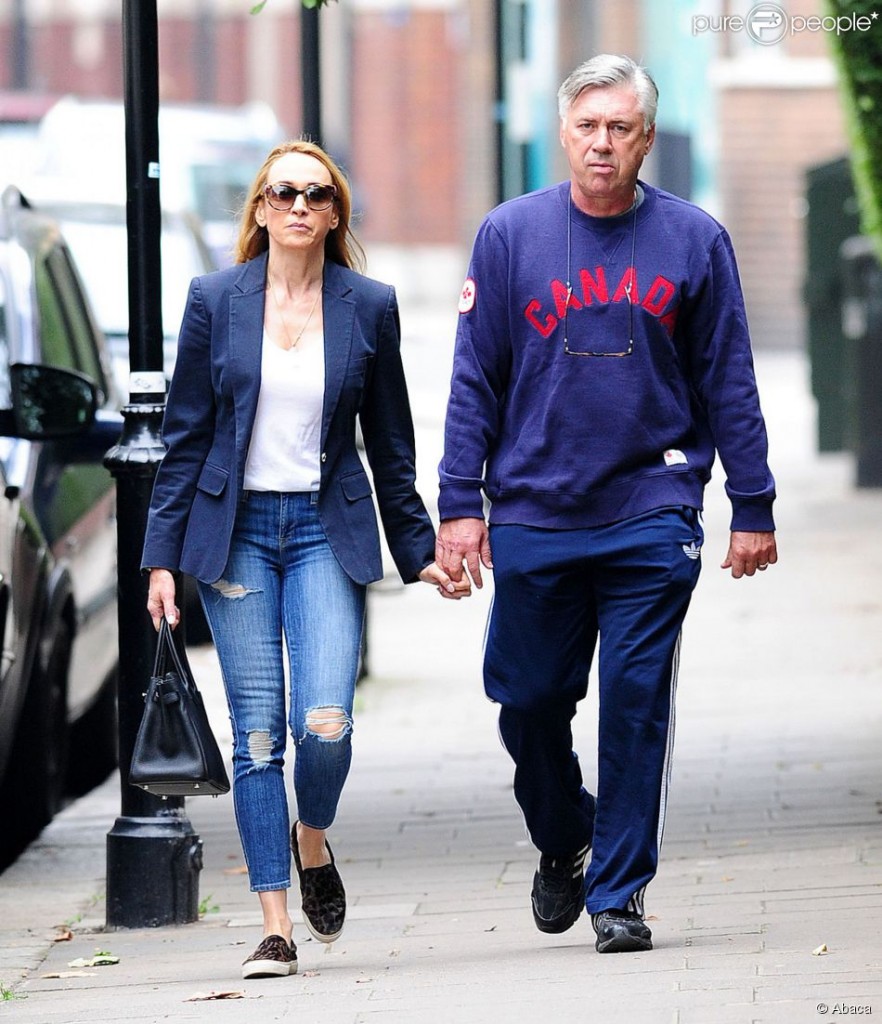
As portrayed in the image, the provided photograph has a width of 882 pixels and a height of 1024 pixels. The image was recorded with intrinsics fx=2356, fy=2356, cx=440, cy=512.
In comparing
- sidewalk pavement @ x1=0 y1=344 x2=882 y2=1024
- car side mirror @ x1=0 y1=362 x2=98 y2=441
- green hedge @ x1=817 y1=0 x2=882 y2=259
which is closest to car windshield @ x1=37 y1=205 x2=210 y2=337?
sidewalk pavement @ x1=0 y1=344 x2=882 y2=1024

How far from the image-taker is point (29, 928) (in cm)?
598

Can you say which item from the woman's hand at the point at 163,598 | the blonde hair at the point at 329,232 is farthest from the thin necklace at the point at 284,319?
the woman's hand at the point at 163,598

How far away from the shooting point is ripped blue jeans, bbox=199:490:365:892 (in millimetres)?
5070

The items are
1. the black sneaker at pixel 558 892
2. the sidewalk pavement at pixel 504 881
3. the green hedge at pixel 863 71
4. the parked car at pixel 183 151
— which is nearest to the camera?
the sidewalk pavement at pixel 504 881

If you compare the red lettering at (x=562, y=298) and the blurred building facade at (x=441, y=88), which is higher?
the blurred building facade at (x=441, y=88)

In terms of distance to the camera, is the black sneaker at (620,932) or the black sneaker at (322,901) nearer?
the black sneaker at (620,932)

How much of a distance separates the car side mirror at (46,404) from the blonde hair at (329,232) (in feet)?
5.13

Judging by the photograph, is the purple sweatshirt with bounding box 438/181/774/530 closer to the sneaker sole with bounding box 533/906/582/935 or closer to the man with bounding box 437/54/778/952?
the man with bounding box 437/54/778/952

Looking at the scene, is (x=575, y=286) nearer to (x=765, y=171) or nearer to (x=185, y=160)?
(x=185, y=160)

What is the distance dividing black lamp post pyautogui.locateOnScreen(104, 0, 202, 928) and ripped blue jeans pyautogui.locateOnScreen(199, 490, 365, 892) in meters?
0.83

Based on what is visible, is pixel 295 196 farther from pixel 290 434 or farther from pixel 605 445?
pixel 605 445

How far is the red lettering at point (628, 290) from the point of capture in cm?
500

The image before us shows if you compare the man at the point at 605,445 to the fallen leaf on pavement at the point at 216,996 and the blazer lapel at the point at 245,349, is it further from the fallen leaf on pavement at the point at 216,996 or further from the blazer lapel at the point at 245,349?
the fallen leaf on pavement at the point at 216,996

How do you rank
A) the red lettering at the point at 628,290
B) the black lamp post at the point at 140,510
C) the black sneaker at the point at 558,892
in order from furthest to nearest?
1. the black lamp post at the point at 140,510
2. the black sneaker at the point at 558,892
3. the red lettering at the point at 628,290
